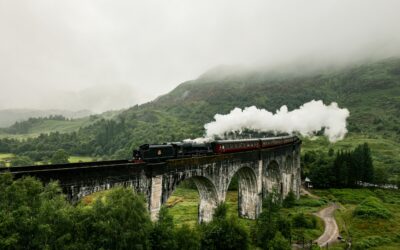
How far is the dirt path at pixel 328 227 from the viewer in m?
43.1

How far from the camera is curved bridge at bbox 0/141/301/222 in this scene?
64.0ft

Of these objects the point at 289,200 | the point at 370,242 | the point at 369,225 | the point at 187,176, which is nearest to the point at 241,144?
the point at 187,176

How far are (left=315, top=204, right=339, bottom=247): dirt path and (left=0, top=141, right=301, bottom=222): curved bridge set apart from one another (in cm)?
890

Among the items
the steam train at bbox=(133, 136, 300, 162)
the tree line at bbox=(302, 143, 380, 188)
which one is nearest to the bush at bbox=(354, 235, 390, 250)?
the steam train at bbox=(133, 136, 300, 162)

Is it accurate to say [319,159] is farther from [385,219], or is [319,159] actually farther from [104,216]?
[104,216]

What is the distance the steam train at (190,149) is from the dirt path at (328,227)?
15.4 meters

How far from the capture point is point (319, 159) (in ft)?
319

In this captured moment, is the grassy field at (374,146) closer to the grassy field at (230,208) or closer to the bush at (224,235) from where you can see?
the grassy field at (230,208)

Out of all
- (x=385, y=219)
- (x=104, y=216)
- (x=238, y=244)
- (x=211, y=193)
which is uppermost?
(x=104, y=216)

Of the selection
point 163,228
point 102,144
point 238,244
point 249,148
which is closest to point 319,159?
point 249,148

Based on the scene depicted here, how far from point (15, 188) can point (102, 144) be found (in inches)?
6444

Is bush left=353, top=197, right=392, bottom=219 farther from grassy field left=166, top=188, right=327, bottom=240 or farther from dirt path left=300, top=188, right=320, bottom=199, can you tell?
dirt path left=300, top=188, right=320, bottom=199

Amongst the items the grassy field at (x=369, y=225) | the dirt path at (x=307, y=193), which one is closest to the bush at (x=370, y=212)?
the grassy field at (x=369, y=225)

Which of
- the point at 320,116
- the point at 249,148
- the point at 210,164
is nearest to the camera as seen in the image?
the point at 210,164
